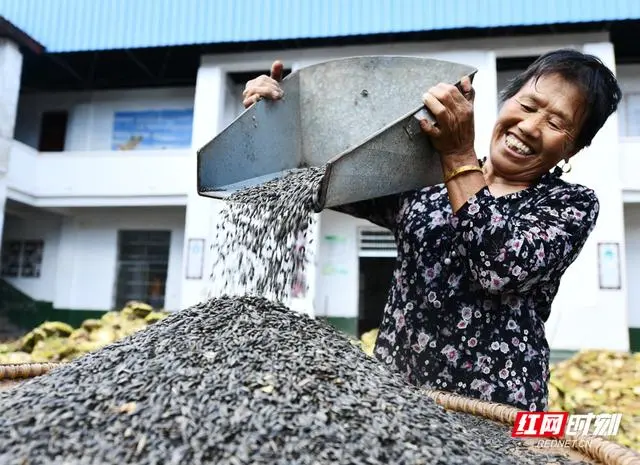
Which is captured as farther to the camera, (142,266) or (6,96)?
(142,266)

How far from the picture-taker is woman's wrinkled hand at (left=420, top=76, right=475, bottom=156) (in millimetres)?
1226

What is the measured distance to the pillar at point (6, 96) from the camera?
316 inches

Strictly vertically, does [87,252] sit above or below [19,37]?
below

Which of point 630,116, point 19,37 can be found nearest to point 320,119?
point 630,116

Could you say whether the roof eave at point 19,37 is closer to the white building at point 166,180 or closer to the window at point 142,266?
the white building at point 166,180

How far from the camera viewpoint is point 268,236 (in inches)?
58.0

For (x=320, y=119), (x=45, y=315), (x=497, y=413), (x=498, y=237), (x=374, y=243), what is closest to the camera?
(x=498, y=237)

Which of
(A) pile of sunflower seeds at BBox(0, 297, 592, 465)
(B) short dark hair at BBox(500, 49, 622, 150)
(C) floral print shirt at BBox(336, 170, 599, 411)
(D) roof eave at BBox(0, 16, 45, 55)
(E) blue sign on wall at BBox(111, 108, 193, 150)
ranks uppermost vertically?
(D) roof eave at BBox(0, 16, 45, 55)

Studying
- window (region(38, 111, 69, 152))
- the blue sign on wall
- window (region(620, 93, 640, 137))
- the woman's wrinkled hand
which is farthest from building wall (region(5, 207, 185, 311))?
the woman's wrinkled hand

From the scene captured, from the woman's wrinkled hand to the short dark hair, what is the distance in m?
0.34

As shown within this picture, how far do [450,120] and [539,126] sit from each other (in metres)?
0.35

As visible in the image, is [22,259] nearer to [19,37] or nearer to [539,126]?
[19,37]

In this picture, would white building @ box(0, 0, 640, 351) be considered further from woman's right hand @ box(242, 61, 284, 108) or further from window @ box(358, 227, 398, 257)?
woman's right hand @ box(242, 61, 284, 108)

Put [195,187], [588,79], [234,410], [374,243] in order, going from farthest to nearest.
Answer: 1. [374,243]
2. [195,187]
3. [588,79]
4. [234,410]
